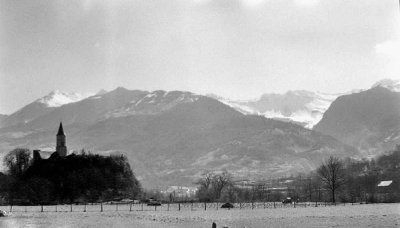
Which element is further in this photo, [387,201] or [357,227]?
[387,201]

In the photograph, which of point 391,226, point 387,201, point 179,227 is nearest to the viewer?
point 391,226

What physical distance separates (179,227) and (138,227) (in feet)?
16.8

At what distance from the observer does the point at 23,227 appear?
242 feet

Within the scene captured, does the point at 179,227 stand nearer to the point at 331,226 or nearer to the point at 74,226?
the point at 74,226

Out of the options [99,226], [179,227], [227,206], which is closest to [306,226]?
[179,227]

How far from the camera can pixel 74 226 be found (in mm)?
74750

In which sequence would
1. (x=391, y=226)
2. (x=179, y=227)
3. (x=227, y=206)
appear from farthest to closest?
1. (x=227, y=206)
2. (x=179, y=227)
3. (x=391, y=226)

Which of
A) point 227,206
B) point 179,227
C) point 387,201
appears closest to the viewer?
point 179,227

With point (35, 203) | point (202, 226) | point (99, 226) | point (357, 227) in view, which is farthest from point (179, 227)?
point (35, 203)

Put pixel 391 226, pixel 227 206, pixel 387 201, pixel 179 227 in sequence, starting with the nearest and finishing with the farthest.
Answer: pixel 391 226 < pixel 179 227 < pixel 227 206 < pixel 387 201

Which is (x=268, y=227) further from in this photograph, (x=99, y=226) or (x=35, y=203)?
(x=35, y=203)

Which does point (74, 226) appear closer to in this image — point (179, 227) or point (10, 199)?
point (179, 227)

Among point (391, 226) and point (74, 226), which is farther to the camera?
point (74, 226)

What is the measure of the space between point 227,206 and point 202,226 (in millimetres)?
73826
